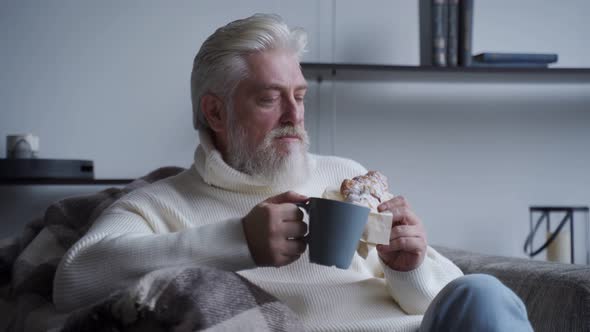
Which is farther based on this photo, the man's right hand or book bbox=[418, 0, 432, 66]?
book bbox=[418, 0, 432, 66]

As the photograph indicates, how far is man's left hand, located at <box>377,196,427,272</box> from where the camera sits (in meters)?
1.14

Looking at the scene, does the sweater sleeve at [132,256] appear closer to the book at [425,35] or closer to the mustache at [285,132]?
the mustache at [285,132]

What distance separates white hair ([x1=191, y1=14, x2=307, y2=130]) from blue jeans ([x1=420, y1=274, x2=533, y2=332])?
64 cm

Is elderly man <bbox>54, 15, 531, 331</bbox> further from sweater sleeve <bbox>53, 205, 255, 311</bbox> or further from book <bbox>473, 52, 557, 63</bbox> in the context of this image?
book <bbox>473, 52, 557, 63</bbox>

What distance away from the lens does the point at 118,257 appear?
1.12 metres

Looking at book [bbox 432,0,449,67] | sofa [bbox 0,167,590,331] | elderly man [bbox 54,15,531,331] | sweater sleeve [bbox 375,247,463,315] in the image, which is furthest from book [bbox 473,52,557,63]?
sweater sleeve [bbox 375,247,463,315]

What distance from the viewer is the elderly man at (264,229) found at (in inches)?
39.5

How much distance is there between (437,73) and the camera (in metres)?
2.17

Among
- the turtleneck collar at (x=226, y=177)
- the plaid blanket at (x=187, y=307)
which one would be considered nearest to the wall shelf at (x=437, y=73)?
the turtleneck collar at (x=226, y=177)

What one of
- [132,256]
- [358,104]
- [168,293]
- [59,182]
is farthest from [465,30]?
[168,293]

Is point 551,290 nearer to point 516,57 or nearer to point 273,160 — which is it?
point 273,160

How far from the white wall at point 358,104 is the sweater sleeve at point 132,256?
3.36ft

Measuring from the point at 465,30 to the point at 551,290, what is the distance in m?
1.03

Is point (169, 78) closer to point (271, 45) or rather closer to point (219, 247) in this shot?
point (271, 45)
